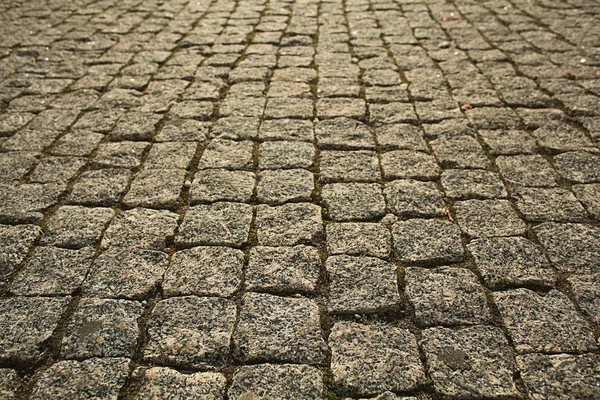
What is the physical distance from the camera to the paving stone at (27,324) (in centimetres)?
188

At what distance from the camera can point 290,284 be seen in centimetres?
218

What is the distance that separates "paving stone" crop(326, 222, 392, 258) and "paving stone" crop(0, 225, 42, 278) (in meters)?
1.48

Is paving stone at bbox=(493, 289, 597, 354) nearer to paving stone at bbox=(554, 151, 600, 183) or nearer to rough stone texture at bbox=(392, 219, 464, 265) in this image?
rough stone texture at bbox=(392, 219, 464, 265)

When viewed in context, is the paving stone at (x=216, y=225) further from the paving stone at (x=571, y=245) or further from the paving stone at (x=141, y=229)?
the paving stone at (x=571, y=245)

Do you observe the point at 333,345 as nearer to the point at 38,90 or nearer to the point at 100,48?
the point at 38,90

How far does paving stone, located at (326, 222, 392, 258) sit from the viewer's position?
2.36 meters

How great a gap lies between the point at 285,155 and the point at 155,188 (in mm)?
830

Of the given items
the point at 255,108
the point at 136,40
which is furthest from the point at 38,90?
the point at 255,108

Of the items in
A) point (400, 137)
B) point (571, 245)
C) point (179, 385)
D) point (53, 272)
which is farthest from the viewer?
point (400, 137)

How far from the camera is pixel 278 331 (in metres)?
1.96

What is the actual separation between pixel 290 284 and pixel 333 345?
37cm

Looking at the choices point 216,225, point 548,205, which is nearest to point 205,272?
point 216,225

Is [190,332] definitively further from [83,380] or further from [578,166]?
[578,166]

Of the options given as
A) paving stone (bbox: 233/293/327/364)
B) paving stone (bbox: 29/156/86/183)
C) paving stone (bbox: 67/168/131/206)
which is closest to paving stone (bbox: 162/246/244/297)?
paving stone (bbox: 233/293/327/364)
